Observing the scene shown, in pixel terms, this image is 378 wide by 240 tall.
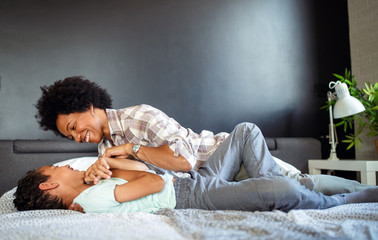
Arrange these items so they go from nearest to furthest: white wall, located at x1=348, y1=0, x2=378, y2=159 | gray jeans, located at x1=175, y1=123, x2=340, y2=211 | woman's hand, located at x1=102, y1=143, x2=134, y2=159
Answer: gray jeans, located at x1=175, y1=123, x2=340, y2=211 → woman's hand, located at x1=102, y1=143, x2=134, y2=159 → white wall, located at x1=348, y1=0, x2=378, y2=159

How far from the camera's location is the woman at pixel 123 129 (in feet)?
5.82

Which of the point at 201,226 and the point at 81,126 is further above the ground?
the point at 81,126

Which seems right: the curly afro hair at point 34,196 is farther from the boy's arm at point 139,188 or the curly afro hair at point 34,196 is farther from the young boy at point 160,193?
the boy's arm at point 139,188

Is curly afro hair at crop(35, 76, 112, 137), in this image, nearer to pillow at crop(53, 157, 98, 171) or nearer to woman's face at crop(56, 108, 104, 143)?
woman's face at crop(56, 108, 104, 143)

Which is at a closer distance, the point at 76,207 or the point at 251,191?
the point at 251,191

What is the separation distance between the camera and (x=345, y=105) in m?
2.63

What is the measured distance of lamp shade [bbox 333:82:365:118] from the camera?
260 cm

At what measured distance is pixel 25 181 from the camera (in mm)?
1699

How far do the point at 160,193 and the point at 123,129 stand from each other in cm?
52

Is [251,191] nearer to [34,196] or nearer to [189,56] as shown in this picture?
[34,196]

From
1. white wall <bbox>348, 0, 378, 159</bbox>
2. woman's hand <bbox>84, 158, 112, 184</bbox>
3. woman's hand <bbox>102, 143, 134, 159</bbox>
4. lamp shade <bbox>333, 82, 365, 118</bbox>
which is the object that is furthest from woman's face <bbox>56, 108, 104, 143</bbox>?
white wall <bbox>348, 0, 378, 159</bbox>

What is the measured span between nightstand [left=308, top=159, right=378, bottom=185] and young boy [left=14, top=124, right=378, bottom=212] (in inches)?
31.6

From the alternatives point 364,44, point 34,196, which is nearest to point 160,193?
point 34,196

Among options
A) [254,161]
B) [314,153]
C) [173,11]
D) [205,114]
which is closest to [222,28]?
[173,11]
